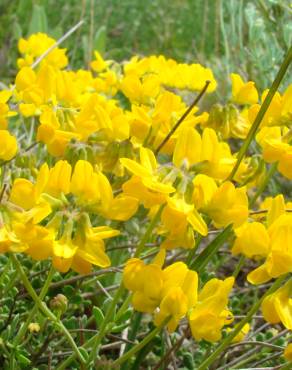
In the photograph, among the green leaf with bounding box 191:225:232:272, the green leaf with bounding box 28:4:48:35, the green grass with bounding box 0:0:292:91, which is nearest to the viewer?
the green leaf with bounding box 191:225:232:272

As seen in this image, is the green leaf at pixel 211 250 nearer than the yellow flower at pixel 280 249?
No

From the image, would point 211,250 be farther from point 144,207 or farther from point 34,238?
point 34,238

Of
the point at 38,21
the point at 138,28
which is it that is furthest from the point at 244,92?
the point at 138,28

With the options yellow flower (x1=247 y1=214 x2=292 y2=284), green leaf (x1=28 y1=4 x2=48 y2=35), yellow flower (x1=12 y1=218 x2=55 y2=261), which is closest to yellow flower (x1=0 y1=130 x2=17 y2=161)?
yellow flower (x1=12 y1=218 x2=55 y2=261)

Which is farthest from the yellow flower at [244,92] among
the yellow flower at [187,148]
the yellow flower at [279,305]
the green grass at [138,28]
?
the green grass at [138,28]

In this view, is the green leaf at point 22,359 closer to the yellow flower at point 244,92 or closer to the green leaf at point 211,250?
the green leaf at point 211,250

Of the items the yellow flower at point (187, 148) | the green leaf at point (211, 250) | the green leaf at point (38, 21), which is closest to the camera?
the yellow flower at point (187, 148)

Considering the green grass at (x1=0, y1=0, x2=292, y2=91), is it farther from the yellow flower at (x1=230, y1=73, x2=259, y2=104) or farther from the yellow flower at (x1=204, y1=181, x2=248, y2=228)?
the yellow flower at (x1=204, y1=181, x2=248, y2=228)
